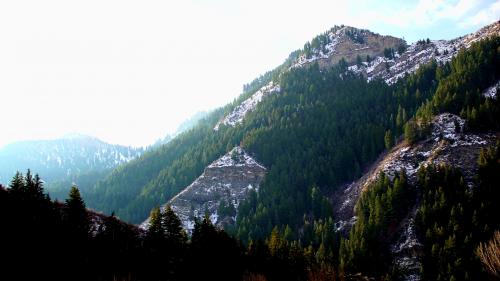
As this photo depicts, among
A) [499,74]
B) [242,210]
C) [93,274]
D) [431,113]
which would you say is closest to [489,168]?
[431,113]

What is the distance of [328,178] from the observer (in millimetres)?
173875

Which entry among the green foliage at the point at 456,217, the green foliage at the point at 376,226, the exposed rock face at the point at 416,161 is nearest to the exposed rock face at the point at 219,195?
the exposed rock face at the point at 416,161

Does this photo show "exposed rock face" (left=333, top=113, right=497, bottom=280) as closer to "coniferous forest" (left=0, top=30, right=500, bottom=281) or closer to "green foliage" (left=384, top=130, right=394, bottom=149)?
"coniferous forest" (left=0, top=30, right=500, bottom=281)

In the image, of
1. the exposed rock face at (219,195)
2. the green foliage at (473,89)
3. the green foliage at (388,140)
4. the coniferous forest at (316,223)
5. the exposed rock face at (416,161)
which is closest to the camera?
the coniferous forest at (316,223)

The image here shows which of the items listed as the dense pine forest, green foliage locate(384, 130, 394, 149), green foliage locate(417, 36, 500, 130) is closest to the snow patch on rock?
green foliage locate(417, 36, 500, 130)

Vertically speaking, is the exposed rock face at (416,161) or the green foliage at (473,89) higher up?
the green foliage at (473,89)

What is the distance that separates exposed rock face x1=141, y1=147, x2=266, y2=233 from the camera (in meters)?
177

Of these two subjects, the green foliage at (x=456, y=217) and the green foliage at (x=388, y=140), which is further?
A: the green foliage at (x=388, y=140)

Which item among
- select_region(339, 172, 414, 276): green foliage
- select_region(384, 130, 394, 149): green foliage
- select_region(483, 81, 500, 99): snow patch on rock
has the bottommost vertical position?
select_region(339, 172, 414, 276): green foliage

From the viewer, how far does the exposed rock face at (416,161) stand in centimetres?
10644

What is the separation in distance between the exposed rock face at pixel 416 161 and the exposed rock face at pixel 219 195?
46209mm

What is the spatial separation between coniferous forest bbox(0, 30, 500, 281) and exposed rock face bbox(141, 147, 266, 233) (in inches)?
281

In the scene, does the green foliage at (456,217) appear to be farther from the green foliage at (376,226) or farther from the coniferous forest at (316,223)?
the green foliage at (376,226)

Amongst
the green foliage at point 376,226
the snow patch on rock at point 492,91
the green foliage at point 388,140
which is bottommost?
the green foliage at point 376,226
